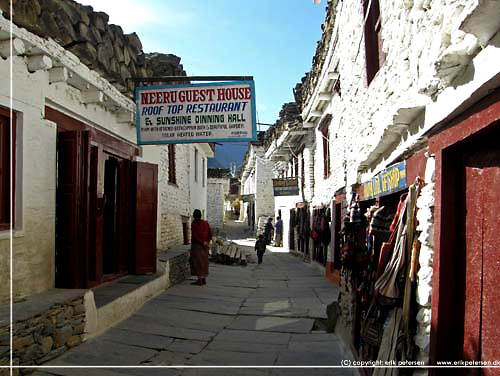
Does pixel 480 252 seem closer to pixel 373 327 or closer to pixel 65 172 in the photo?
pixel 373 327

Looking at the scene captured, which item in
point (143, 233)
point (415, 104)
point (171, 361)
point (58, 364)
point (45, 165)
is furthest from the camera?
point (143, 233)

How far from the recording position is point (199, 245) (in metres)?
9.37

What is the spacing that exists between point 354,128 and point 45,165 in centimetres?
407

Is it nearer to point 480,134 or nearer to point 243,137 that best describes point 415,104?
point 480,134

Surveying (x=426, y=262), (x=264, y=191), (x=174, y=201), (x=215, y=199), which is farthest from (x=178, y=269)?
(x=215, y=199)

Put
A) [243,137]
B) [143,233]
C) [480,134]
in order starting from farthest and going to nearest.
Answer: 1. [143,233]
2. [243,137]
3. [480,134]

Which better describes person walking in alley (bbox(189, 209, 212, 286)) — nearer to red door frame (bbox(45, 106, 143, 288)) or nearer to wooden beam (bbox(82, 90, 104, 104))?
red door frame (bbox(45, 106, 143, 288))

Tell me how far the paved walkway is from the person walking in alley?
37 centimetres

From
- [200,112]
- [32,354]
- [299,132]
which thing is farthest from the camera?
[299,132]

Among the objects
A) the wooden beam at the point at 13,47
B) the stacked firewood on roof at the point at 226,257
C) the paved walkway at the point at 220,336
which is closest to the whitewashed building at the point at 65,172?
the wooden beam at the point at 13,47

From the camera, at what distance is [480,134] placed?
211cm

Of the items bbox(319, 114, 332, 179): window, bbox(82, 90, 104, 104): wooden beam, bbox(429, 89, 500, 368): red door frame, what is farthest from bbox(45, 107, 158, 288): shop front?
bbox(319, 114, 332, 179): window

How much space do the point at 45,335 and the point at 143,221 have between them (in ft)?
13.0

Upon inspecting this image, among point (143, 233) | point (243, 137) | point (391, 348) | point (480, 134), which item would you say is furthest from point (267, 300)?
point (480, 134)
